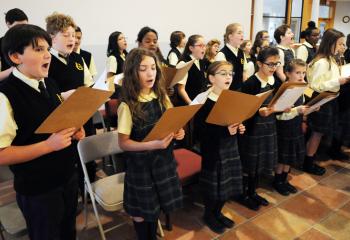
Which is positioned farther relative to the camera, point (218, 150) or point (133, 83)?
point (218, 150)

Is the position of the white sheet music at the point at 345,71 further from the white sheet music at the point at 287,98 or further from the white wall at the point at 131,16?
the white wall at the point at 131,16

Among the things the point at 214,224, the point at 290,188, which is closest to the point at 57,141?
the point at 214,224

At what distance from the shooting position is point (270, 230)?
213 centimetres

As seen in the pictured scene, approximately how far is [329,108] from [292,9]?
5.88 m

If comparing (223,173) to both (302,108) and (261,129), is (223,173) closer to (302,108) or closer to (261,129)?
(261,129)

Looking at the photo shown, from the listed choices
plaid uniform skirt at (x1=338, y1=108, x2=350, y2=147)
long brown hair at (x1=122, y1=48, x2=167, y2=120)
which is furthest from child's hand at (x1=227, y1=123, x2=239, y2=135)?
plaid uniform skirt at (x1=338, y1=108, x2=350, y2=147)

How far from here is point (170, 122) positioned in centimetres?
140

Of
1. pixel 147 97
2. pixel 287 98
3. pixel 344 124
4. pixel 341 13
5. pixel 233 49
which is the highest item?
pixel 341 13

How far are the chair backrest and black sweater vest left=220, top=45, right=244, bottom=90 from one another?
161 cm

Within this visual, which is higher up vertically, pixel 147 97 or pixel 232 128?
pixel 147 97

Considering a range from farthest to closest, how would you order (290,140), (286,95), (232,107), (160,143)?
1. (290,140)
2. (286,95)
3. (232,107)
4. (160,143)

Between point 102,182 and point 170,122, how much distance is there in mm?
813

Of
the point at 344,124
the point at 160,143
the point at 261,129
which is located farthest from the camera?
the point at 344,124

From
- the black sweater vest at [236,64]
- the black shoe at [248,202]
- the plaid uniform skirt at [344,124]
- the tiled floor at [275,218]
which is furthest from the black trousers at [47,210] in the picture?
the plaid uniform skirt at [344,124]
